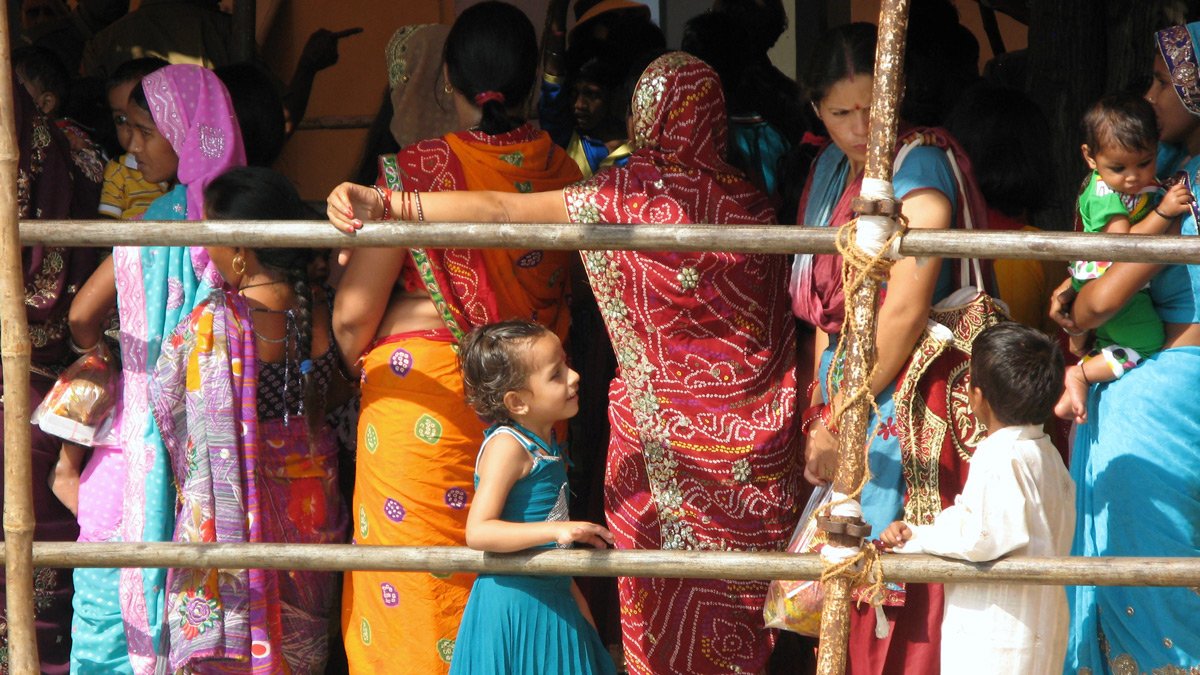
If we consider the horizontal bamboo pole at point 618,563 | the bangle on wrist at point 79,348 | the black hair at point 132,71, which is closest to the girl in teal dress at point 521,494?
the horizontal bamboo pole at point 618,563

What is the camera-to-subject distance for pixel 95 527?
11.8 feet

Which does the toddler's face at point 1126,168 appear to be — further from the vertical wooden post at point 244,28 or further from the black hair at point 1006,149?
the vertical wooden post at point 244,28

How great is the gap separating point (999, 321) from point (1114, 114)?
500 mm

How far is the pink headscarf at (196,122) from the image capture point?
353cm

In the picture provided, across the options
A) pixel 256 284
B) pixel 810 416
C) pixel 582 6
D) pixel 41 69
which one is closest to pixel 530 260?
pixel 256 284

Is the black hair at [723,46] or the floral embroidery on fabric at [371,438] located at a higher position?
the black hair at [723,46]

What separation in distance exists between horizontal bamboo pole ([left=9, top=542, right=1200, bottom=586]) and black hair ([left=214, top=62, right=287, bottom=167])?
1.20 m

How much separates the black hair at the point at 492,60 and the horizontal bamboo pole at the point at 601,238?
74cm

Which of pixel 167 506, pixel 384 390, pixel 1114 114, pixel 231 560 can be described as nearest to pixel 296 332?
pixel 384 390

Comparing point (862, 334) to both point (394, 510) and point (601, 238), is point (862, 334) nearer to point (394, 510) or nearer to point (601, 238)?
point (601, 238)

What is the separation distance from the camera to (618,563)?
271 centimetres

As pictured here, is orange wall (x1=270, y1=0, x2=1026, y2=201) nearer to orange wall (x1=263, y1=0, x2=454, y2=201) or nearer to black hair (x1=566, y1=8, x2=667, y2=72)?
orange wall (x1=263, y1=0, x2=454, y2=201)

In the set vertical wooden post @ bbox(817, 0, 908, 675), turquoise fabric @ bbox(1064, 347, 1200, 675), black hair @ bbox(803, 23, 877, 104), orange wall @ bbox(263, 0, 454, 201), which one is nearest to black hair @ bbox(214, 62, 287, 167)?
black hair @ bbox(803, 23, 877, 104)

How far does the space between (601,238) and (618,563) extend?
0.59m
